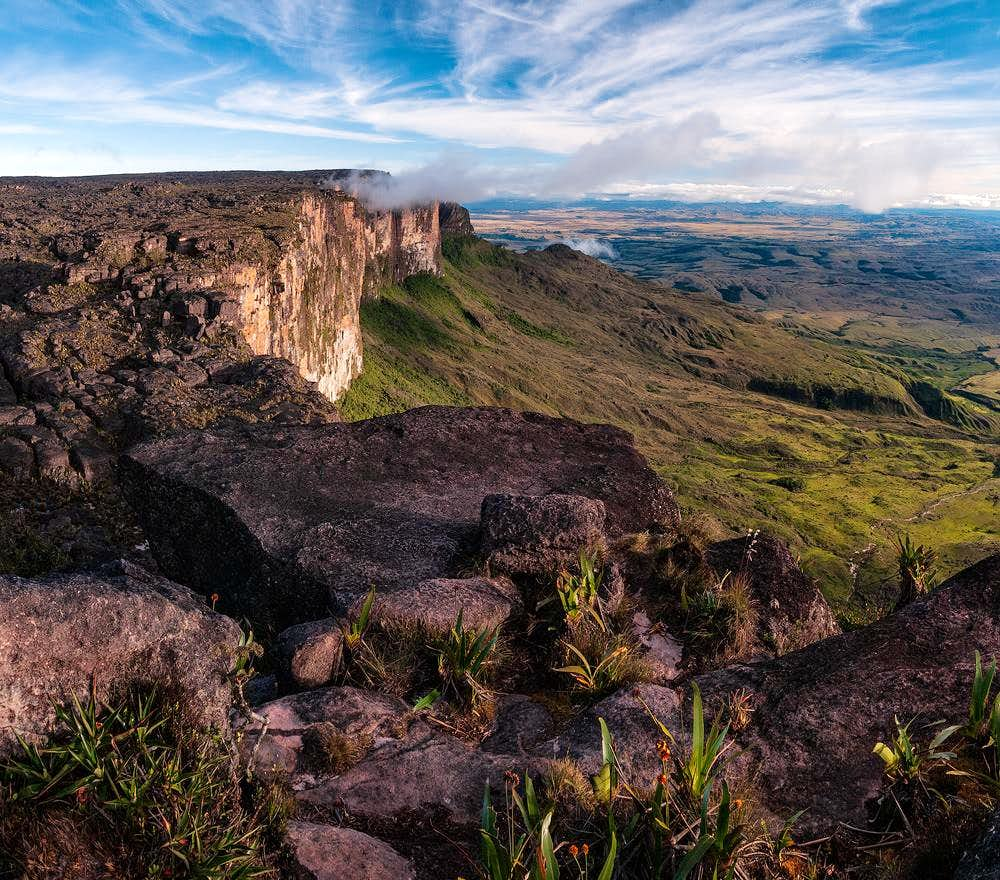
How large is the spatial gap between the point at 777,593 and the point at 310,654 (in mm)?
7381

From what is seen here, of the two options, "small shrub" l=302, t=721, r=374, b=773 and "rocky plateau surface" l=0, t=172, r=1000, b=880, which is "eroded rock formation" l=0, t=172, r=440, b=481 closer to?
"rocky plateau surface" l=0, t=172, r=1000, b=880

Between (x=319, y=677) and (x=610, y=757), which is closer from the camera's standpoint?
(x=610, y=757)

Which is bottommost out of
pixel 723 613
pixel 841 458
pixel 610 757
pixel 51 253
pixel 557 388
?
pixel 841 458

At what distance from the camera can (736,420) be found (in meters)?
153

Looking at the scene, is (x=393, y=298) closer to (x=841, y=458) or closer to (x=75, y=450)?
(x=841, y=458)

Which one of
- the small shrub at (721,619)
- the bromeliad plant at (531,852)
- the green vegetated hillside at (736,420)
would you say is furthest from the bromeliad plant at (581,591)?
the green vegetated hillside at (736,420)

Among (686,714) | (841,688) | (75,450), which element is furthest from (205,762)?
(75,450)

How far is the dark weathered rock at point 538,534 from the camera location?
9.73m

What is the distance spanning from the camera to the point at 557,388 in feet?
454

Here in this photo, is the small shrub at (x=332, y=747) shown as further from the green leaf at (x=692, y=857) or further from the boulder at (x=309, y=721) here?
the green leaf at (x=692, y=857)

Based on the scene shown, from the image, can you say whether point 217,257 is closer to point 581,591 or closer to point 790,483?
point 581,591

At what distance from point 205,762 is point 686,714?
454 cm

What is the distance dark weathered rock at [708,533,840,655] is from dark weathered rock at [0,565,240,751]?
7194mm

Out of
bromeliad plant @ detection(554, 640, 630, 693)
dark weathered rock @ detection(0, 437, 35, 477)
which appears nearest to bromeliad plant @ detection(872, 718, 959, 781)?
bromeliad plant @ detection(554, 640, 630, 693)
